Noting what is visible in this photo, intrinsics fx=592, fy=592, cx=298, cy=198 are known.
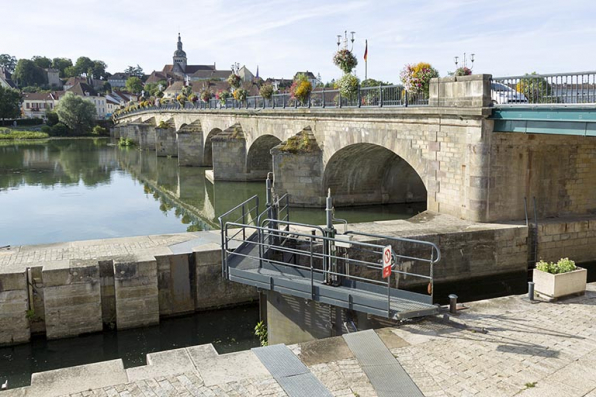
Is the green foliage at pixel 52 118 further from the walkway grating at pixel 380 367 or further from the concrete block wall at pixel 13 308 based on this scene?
the walkway grating at pixel 380 367

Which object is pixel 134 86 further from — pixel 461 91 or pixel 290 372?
pixel 290 372

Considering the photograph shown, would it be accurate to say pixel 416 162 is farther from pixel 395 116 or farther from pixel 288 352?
pixel 288 352

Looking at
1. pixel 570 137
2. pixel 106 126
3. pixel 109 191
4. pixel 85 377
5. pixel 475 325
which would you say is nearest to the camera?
pixel 85 377

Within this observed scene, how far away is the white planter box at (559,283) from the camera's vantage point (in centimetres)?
993

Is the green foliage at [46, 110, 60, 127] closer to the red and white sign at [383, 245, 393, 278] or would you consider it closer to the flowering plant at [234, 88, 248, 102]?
the flowering plant at [234, 88, 248, 102]

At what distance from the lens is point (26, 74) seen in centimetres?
17388

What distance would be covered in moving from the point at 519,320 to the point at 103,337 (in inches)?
320

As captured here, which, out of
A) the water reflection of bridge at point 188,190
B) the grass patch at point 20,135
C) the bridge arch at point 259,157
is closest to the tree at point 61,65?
the grass patch at point 20,135

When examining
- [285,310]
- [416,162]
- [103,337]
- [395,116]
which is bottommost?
[103,337]

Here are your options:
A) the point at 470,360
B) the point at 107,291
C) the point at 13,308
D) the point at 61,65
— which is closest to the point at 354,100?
the point at 107,291

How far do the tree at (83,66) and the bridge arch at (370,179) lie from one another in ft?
612

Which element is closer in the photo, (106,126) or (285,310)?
(285,310)

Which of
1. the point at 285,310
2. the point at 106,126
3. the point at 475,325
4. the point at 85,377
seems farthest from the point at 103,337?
the point at 106,126

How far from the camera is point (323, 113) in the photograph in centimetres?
2550
